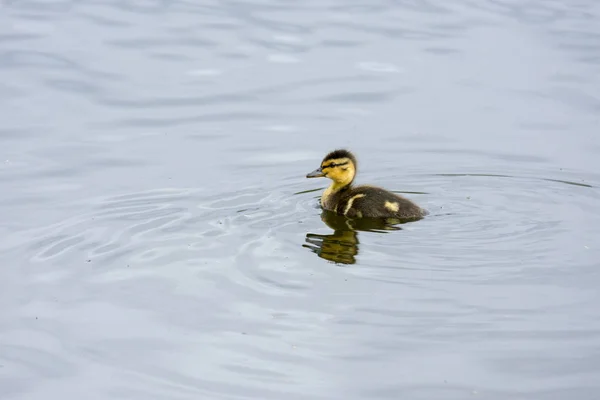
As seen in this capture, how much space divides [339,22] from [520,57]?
8.15 feet

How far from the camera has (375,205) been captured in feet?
26.8

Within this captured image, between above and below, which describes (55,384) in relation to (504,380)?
below

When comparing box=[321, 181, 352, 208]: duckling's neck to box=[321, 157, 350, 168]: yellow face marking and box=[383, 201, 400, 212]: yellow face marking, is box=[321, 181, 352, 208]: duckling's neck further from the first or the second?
box=[383, 201, 400, 212]: yellow face marking

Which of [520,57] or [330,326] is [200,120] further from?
[330,326]

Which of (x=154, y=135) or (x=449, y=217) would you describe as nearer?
(x=449, y=217)

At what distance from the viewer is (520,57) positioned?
12164mm

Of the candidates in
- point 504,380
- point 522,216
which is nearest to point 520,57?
point 522,216

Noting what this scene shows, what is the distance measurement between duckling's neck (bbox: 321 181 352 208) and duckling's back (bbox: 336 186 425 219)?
0.14 m

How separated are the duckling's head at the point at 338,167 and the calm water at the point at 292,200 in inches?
12.4

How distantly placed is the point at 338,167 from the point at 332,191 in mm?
205

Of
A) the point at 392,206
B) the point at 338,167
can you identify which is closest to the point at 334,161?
the point at 338,167

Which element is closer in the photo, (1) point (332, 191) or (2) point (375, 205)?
(2) point (375, 205)

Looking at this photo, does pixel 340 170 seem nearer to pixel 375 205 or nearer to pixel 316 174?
pixel 316 174

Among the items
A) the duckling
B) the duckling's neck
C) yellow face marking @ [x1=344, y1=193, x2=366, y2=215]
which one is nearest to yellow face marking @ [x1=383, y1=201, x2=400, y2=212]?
the duckling
